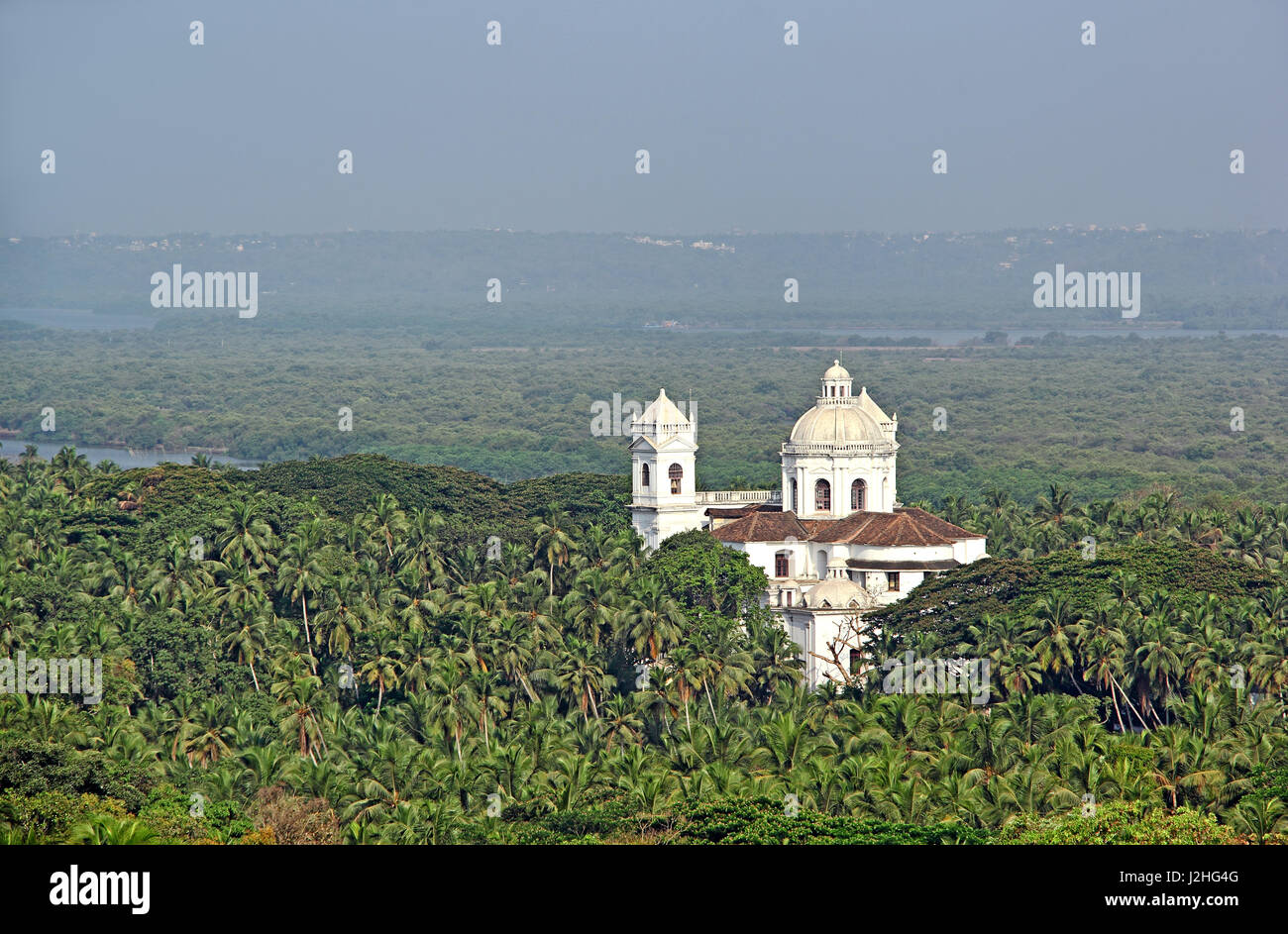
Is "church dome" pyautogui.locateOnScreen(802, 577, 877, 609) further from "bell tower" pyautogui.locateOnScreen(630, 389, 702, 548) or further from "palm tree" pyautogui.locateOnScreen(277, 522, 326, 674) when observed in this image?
"palm tree" pyautogui.locateOnScreen(277, 522, 326, 674)

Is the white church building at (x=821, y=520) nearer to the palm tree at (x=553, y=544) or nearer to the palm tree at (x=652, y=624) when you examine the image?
the palm tree at (x=553, y=544)

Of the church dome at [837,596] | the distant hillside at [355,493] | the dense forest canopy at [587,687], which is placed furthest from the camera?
the distant hillside at [355,493]

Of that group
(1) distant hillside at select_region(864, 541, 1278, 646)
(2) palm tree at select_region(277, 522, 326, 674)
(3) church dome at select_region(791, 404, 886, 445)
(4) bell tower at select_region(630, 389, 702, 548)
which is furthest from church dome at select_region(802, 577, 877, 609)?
(2) palm tree at select_region(277, 522, 326, 674)

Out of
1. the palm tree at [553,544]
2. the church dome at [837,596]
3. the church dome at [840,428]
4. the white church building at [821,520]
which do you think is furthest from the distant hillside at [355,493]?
the church dome at [837,596]

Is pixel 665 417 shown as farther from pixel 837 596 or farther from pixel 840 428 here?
pixel 837 596

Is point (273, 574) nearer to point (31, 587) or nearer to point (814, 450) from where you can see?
point (31, 587)
